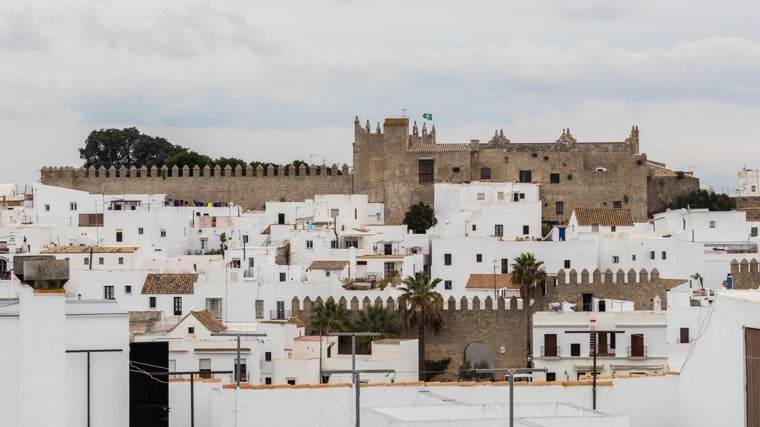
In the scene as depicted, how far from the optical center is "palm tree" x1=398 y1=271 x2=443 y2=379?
121 ft

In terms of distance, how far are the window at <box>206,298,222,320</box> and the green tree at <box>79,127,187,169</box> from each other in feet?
87.6

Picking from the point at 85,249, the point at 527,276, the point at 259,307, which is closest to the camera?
the point at 259,307

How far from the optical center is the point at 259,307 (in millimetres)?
38344

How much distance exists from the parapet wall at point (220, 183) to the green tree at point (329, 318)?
15774 mm

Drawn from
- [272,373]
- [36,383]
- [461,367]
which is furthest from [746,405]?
[461,367]

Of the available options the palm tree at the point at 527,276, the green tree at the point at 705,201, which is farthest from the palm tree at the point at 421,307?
the green tree at the point at 705,201

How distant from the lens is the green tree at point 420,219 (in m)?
48.3

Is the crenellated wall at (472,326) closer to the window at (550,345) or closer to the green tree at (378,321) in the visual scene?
the green tree at (378,321)

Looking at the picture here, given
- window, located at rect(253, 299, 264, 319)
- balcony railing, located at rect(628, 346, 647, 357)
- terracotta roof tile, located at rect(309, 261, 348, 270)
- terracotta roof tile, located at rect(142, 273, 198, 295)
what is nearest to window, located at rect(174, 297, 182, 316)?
terracotta roof tile, located at rect(142, 273, 198, 295)

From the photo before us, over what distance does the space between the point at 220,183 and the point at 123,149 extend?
43.6ft

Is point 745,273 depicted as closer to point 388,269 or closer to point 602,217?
point 602,217

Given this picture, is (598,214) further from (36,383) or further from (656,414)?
(36,383)

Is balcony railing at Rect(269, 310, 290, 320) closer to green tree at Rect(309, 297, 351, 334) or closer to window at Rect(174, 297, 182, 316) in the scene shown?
green tree at Rect(309, 297, 351, 334)

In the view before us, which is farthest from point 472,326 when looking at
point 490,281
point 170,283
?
point 170,283
